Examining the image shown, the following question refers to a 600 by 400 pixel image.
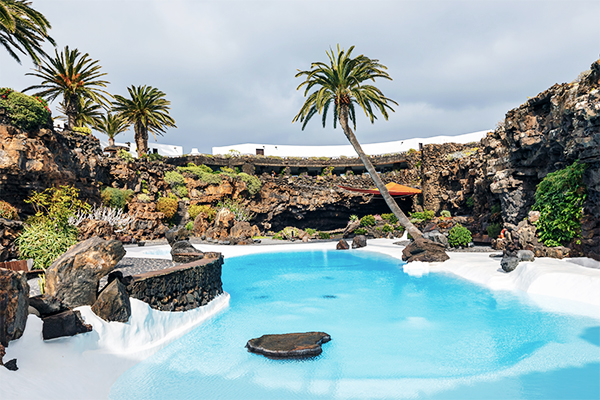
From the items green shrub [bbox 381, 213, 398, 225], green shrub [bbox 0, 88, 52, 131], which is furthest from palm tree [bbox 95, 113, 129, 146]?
green shrub [bbox 381, 213, 398, 225]

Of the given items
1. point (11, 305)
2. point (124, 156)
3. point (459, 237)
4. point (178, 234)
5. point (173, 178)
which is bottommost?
point (459, 237)

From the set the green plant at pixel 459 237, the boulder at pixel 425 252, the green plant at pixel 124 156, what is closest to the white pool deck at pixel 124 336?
the boulder at pixel 425 252

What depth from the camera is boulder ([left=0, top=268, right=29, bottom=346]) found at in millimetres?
3807

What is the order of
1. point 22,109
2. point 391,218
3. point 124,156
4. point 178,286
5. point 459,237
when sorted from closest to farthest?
1. point 178,286
2. point 22,109
3. point 459,237
4. point 124,156
5. point 391,218

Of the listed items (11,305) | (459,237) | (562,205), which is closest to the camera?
(11,305)

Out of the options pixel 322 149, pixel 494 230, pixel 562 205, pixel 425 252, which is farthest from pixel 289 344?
pixel 322 149

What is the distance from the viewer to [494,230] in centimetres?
1850

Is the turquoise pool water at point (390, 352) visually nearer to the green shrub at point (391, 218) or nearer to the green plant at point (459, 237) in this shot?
the green plant at point (459, 237)

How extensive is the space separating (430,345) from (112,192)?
81.3ft

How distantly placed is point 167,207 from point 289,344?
23.7 m

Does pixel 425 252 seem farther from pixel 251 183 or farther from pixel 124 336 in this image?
pixel 251 183

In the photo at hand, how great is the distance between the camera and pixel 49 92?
25.5 meters

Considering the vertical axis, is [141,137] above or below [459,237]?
above

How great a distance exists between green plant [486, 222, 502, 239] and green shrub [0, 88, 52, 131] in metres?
27.0
